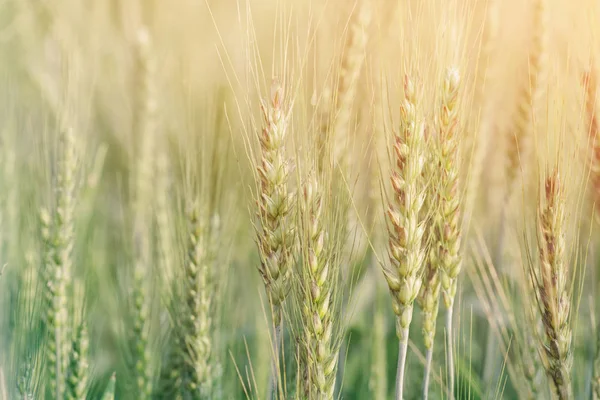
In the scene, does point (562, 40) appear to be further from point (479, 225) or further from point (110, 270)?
point (110, 270)

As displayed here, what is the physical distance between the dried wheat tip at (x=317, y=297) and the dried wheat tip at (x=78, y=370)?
1.26ft

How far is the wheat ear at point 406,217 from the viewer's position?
649mm

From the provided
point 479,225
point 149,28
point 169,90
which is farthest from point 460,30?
point 149,28

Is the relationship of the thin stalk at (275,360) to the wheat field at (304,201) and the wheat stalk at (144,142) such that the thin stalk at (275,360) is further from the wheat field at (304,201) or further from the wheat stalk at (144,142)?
the wheat stalk at (144,142)

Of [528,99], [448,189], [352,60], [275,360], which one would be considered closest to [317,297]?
[275,360]

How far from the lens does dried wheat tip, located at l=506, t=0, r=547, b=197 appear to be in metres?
0.95

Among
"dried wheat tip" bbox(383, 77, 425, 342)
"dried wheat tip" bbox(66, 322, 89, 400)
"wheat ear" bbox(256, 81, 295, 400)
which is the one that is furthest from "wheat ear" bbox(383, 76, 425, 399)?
"dried wheat tip" bbox(66, 322, 89, 400)

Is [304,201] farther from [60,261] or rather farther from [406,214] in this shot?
[60,261]

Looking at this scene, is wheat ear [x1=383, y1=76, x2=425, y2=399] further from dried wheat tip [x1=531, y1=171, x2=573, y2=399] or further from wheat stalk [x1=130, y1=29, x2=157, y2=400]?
wheat stalk [x1=130, y1=29, x2=157, y2=400]

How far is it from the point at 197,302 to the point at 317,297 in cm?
28

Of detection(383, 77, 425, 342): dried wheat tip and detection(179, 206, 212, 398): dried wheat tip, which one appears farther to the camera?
detection(179, 206, 212, 398): dried wheat tip

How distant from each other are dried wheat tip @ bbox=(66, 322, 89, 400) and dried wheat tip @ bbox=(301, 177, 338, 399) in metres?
0.38

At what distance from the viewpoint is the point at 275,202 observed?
0.67m

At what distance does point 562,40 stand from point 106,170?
988mm
